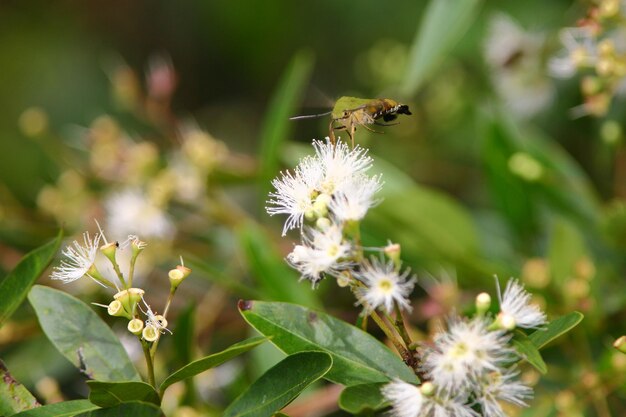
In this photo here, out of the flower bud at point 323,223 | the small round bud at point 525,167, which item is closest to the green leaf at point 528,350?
the flower bud at point 323,223

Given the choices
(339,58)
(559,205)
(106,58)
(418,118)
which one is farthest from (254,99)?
(559,205)

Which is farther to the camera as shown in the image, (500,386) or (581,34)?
(581,34)

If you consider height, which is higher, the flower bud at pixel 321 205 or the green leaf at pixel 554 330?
the flower bud at pixel 321 205

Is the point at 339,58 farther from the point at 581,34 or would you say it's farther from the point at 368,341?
the point at 368,341

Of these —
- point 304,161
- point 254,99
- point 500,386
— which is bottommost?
point 500,386

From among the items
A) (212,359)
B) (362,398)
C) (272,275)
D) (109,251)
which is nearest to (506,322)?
(362,398)

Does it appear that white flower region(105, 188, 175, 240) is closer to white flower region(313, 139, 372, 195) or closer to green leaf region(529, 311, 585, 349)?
white flower region(313, 139, 372, 195)

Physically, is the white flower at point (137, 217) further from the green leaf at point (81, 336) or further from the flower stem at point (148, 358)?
the flower stem at point (148, 358)
